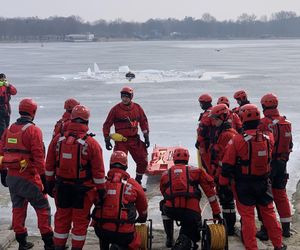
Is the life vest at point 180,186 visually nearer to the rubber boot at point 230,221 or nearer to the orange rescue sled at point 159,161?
the rubber boot at point 230,221

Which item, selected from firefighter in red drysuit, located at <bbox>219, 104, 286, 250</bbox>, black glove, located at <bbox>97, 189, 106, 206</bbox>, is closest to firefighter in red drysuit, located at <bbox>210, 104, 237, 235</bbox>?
firefighter in red drysuit, located at <bbox>219, 104, 286, 250</bbox>

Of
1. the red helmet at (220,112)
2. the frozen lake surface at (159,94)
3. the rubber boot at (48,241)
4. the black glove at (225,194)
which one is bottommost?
the frozen lake surface at (159,94)

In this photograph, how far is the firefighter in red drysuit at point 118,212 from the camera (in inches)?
184

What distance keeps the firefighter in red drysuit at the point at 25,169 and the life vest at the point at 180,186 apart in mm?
1281

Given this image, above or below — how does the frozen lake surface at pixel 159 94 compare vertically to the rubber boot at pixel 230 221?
below

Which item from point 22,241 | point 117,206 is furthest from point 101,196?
point 22,241

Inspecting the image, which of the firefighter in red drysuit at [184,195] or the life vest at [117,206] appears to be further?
the firefighter in red drysuit at [184,195]

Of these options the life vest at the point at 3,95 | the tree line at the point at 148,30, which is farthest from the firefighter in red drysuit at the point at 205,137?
the tree line at the point at 148,30

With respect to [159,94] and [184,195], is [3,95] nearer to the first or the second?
[184,195]

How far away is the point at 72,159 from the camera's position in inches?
191

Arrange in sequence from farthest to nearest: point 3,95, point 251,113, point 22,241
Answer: point 3,95, point 22,241, point 251,113

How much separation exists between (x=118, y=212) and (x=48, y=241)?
1105 mm

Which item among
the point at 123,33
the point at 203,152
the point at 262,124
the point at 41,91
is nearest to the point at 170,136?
the point at 203,152

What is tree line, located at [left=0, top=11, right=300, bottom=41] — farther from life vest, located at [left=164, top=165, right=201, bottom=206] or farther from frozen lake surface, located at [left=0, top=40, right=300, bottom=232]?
life vest, located at [left=164, top=165, right=201, bottom=206]
